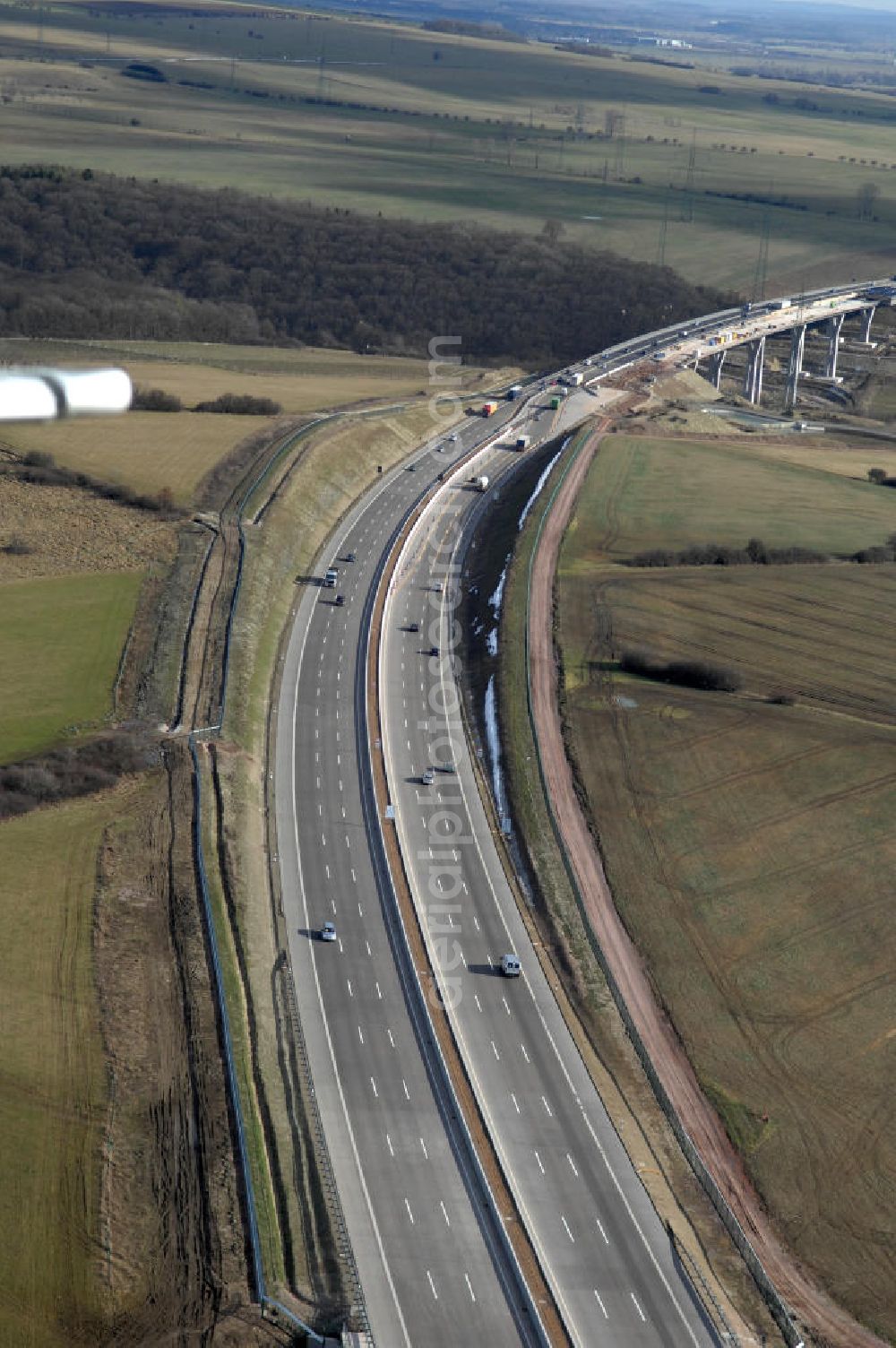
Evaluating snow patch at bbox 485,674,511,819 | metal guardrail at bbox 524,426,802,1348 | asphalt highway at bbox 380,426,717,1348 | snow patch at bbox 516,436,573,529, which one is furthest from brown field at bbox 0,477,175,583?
metal guardrail at bbox 524,426,802,1348

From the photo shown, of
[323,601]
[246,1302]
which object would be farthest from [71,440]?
[246,1302]

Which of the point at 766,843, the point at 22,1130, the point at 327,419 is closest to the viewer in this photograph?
the point at 22,1130

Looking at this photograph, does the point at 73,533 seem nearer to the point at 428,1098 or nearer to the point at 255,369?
the point at 428,1098

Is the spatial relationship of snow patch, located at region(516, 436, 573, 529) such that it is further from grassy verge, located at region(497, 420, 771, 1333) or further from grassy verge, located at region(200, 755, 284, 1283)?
grassy verge, located at region(200, 755, 284, 1283)

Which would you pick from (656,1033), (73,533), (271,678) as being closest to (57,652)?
(271,678)

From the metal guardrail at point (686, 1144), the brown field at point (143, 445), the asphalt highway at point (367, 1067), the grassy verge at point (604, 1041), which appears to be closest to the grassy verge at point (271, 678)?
the asphalt highway at point (367, 1067)

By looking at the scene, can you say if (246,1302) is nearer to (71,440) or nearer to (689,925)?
(689,925)
